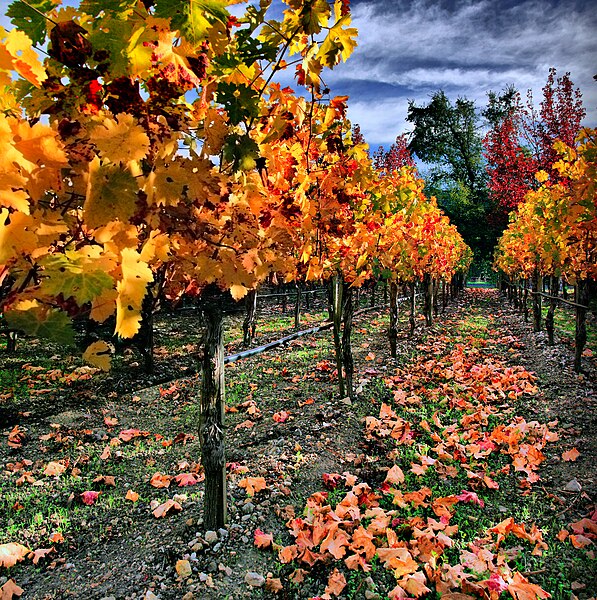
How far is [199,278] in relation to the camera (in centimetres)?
221

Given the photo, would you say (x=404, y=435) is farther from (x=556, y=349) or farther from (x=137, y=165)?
(x=556, y=349)

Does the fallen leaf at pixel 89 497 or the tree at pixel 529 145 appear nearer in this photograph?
the fallen leaf at pixel 89 497

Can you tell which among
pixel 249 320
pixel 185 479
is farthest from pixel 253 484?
pixel 249 320

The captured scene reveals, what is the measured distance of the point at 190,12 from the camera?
1.26 m

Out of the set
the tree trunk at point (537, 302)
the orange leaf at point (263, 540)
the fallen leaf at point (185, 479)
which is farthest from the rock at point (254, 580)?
the tree trunk at point (537, 302)

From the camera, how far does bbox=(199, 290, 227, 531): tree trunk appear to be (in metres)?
3.13

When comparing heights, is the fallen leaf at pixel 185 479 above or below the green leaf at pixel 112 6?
below

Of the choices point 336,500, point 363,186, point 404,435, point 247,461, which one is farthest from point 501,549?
point 363,186

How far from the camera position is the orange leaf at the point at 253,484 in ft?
12.1

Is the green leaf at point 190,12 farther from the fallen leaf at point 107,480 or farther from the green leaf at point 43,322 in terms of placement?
the fallen leaf at point 107,480

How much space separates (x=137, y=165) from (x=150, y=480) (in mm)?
3937

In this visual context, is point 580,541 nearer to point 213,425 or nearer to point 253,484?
point 253,484

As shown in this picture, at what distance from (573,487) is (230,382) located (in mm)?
5462

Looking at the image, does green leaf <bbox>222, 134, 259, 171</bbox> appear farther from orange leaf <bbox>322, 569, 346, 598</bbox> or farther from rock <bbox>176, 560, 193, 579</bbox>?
rock <bbox>176, 560, 193, 579</bbox>
